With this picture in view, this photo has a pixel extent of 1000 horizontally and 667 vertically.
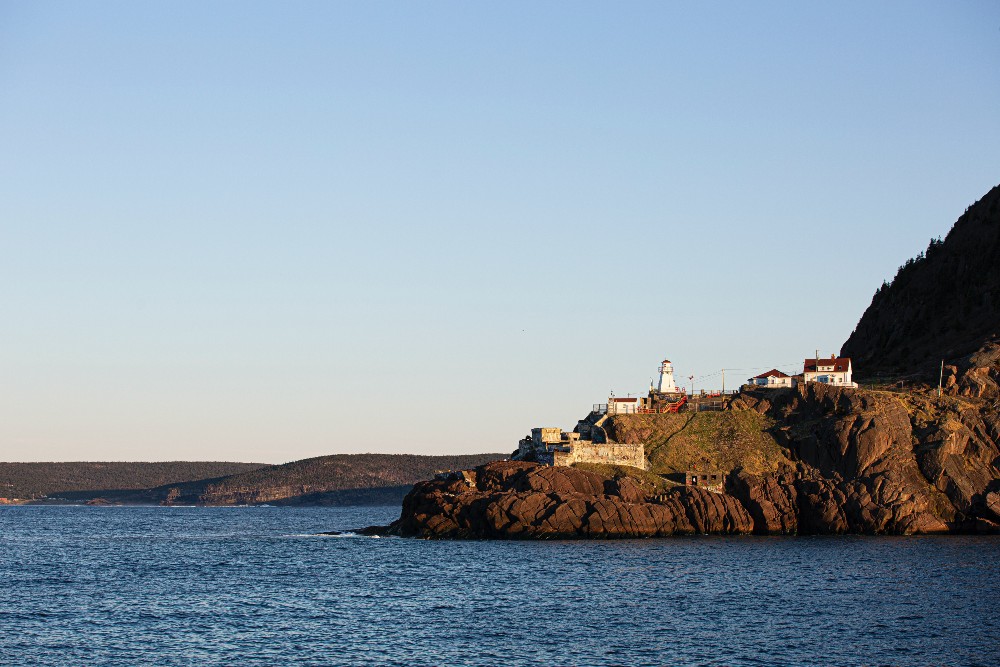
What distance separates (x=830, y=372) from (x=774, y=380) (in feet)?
27.3

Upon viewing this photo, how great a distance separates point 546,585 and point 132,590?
32864 mm

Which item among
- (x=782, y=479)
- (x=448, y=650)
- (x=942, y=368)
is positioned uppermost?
(x=942, y=368)

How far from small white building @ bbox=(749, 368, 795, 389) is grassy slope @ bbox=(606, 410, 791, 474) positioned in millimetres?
10294

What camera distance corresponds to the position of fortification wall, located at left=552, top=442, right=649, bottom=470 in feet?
478

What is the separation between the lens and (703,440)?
149750 mm

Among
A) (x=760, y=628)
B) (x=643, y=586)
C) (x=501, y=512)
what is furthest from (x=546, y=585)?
(x=501, y=512)

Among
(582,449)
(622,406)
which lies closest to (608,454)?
(582,449)

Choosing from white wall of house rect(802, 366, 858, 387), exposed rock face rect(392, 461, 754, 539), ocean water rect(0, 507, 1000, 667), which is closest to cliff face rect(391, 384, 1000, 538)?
exposed rock face rect(392, 461, 754, 539)

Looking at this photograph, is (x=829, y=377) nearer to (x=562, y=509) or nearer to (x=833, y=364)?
(x=833, y=364)

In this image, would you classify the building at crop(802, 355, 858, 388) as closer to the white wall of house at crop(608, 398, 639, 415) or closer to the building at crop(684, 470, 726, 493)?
the white wall of house at crop(608, 398, 639, 415)

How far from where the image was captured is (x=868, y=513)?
133m

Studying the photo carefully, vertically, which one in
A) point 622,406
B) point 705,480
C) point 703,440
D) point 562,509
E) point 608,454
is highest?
point 622,406

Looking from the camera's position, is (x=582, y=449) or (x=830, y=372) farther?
(x=830, y=372)

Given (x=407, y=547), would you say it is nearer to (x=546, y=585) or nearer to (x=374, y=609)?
(x=546, y=585)
